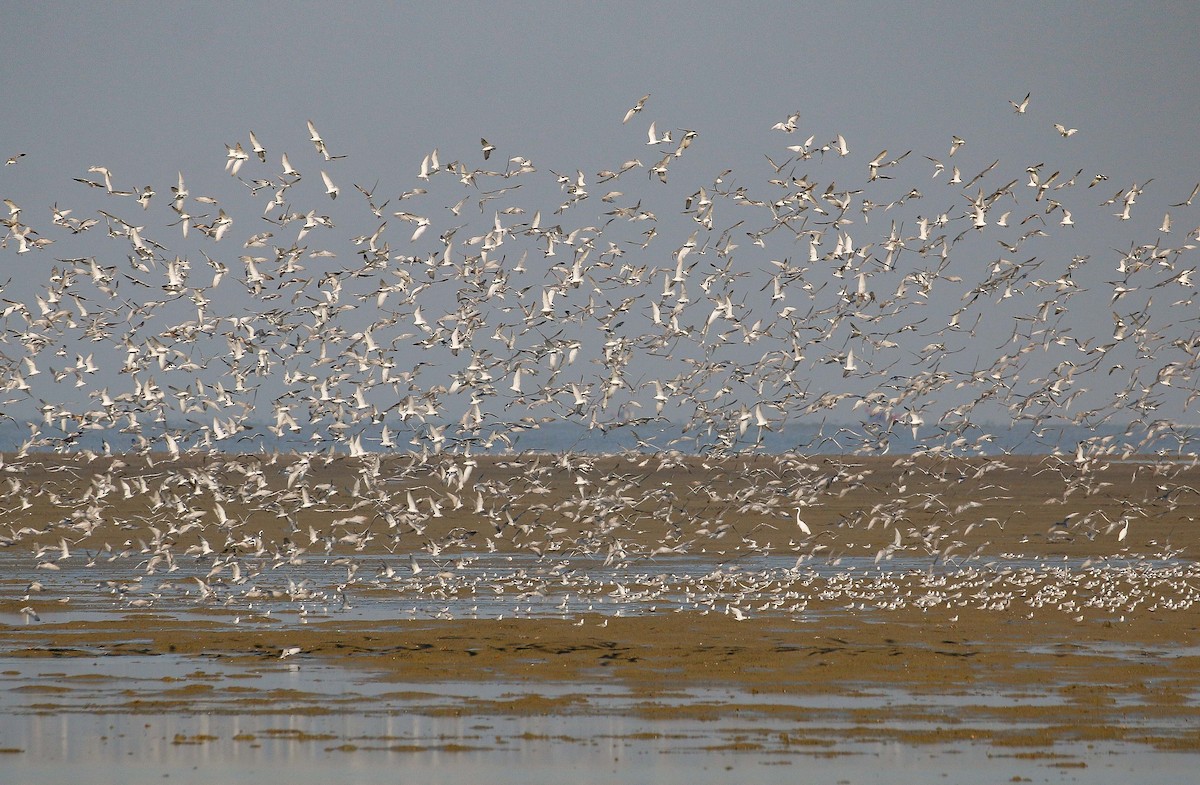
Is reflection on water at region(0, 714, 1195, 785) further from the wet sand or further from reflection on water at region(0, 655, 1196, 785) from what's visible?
the wet sand

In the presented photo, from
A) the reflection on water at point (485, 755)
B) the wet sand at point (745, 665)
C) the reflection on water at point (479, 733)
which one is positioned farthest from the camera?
the wet sand at point (745, 665)

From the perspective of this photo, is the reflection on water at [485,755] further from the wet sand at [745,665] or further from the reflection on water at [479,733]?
the wet sand at [745,665]

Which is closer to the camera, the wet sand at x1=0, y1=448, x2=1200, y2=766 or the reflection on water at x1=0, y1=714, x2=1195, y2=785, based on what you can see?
the reflection on water at x1=0, y1=714, x2=1195, y2=785

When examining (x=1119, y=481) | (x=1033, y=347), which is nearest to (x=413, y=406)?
(x=1033, y=347)

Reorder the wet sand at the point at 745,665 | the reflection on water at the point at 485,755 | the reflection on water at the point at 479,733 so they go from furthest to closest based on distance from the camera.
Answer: the wet sand at the point at 745,665, the reflection on water at the point at 479,733, the reflection on water at the point at 485,755

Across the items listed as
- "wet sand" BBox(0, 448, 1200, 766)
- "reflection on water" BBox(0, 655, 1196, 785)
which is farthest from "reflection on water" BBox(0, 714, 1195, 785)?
"wet sand" BBox(0, 448, 1200, 766)

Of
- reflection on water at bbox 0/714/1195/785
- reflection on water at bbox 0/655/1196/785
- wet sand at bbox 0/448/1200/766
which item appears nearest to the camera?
reflection on water at bbox 0/714/1195/785

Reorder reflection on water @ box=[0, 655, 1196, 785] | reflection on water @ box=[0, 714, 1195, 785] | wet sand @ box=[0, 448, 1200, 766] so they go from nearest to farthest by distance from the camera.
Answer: reflection on water @ box=[0, 714, 1195, 785] < reflection on water @ box=[0, 655, 1196, 785] < wet sand @ box=[0, 448, 1200, 766]

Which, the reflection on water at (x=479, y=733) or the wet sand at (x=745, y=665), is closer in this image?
the reflection on water at (x=479, y=733)

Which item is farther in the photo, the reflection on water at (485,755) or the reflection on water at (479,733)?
the reflection on water at (479,733)

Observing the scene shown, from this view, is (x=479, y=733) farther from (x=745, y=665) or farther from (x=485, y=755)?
(x=745, y=665)

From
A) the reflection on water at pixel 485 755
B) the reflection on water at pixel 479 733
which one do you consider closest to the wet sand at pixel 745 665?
the reflection on water at pixel 479 733

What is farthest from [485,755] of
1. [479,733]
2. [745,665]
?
[745,665]

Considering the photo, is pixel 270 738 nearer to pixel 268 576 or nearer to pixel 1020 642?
pixel 1020 642
